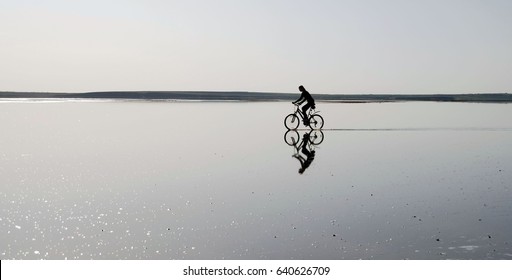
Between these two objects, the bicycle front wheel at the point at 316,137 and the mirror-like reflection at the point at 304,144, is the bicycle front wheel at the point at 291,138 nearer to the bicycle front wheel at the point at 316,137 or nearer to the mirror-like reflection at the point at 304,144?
the mirror-like reflection at the point at 304,144

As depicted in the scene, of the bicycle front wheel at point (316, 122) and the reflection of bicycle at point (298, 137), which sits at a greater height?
the bicycle front wheel at point (316, 122)

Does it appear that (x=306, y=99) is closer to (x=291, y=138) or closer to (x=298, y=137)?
(x=298, y=137)

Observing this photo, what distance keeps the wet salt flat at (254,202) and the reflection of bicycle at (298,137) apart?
320 cm

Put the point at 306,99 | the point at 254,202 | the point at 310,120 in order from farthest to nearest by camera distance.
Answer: the point at 310,120 < the point at 306,99 < the point at 254,202

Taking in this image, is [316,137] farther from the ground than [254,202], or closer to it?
farther from the ground

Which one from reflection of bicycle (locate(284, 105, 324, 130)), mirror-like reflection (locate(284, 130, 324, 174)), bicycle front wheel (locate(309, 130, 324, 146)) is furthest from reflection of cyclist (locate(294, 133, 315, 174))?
reflection of bicycle (locate(284, 105, 324, 130))

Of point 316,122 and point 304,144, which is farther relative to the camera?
point 316,122

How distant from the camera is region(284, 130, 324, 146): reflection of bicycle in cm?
2722

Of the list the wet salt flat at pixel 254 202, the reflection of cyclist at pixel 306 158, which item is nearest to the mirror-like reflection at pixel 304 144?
the reflection of cyclist at pixel 306 158

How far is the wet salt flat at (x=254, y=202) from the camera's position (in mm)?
9203

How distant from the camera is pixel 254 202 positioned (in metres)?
12.9

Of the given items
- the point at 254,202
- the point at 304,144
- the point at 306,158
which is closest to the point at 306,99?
the point at 304,144

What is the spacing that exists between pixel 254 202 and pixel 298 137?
17.5 metres
